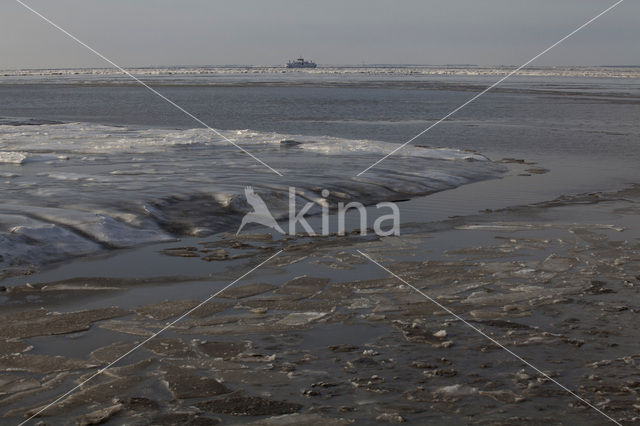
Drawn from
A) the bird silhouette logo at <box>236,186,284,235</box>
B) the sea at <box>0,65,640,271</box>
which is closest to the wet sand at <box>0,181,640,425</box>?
the bird silhouette logo at <box>236,186,284,235</box>

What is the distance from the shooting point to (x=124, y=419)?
4.56m

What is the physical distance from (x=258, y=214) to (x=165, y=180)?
2.57m

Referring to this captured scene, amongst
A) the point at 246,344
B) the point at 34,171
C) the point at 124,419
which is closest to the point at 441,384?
the point at 246,344

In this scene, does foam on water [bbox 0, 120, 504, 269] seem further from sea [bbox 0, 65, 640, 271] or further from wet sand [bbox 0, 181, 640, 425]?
wet sand [bbox 0, 181, 640, 425]

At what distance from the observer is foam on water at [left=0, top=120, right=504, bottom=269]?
29.4 ft

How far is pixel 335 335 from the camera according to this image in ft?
20.1

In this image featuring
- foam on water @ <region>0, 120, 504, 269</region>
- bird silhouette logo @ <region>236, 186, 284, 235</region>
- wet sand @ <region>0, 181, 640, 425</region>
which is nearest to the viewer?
wet sand @ <region>0, 181, 640, 425</region>

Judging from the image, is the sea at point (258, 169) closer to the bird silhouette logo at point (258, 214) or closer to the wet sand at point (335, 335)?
the bird silhouette logo at point (258, 214)

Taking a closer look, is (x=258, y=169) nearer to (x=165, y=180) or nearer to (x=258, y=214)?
(x=165, y=180)

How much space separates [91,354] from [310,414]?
191 cm

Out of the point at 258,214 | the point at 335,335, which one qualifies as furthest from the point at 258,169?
the point at 335,335

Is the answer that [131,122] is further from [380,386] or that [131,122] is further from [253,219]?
[380,386]

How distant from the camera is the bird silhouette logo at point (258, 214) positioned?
10188 millimetres

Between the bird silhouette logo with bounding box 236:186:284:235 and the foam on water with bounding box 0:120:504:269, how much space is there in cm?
12
